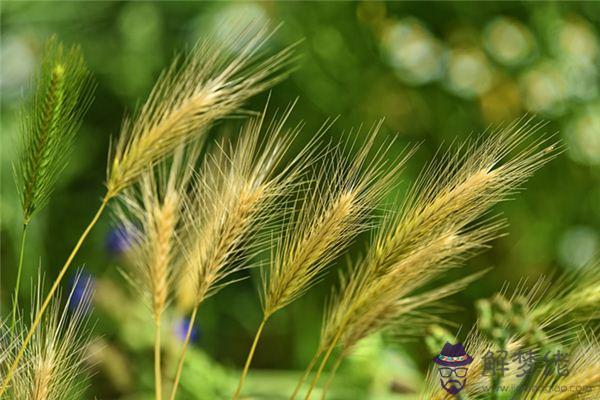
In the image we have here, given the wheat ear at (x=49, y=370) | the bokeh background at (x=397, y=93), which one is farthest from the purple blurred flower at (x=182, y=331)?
the wheat ear at (x=49, y=370)

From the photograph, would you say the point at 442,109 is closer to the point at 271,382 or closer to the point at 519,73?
the point at 519,73

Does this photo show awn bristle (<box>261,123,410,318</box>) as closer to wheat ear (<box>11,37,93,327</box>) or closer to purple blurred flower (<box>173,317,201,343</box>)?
wheat ear (<box>11,37,93,327</box>)

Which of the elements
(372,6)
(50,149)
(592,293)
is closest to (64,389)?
(50,149)

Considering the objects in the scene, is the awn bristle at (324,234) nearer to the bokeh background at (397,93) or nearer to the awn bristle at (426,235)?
the awn bristle at (426,235)

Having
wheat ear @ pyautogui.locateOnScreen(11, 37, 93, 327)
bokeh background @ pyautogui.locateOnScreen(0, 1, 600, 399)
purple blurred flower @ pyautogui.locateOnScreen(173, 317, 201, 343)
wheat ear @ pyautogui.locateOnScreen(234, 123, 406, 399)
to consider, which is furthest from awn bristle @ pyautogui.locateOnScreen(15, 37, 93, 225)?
bokeh background @ pyautogui.locateOnScreen(0, 1, 600, 399)

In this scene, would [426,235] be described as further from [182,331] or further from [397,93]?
[397,93]
